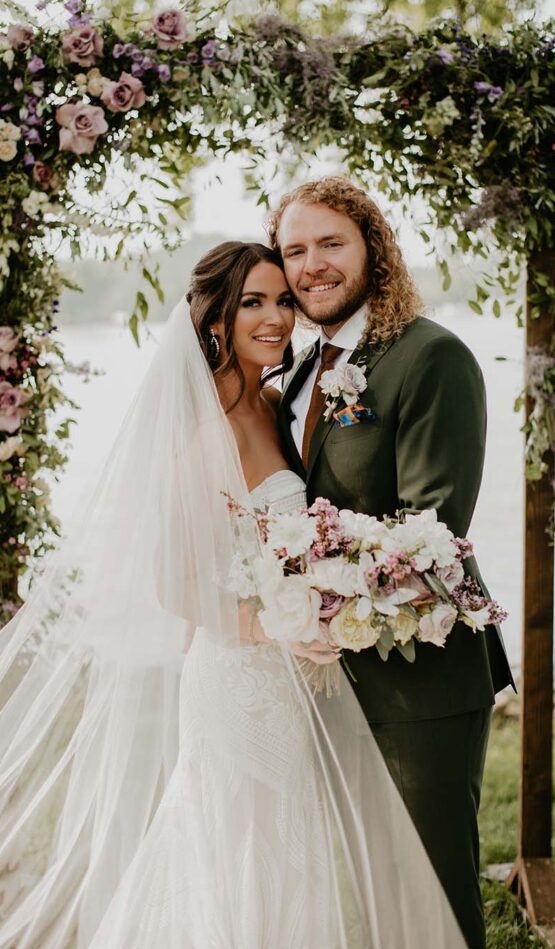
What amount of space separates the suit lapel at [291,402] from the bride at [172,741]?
36cm

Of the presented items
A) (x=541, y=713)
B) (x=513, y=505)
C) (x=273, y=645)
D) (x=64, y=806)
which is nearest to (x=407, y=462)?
(x=273, y=645)

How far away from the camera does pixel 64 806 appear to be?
104 inches

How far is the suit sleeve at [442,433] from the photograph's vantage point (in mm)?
2568

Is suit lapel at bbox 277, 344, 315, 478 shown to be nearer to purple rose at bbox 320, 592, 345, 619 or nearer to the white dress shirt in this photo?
the white dress shirt

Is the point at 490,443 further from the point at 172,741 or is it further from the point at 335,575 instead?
the point at 335,575

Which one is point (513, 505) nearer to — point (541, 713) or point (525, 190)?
point (541, 713)

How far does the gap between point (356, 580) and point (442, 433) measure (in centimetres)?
56

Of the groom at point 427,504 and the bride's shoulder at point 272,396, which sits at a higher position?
the bride's shoulder at point 272,396

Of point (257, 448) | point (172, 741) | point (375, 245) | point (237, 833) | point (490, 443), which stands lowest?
point (237, 833)

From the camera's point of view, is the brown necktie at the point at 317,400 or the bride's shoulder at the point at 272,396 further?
the bride's shoulder at the point at 272,396

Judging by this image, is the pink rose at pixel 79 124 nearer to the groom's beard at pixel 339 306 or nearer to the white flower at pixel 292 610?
the groom's beard at pixel 339 306

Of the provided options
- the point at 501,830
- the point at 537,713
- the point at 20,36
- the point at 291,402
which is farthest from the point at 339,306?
the point at 501,830

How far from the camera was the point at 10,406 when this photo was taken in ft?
10.8

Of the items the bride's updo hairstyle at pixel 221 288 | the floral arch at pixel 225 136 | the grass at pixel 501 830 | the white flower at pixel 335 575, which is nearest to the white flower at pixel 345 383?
the bride's updo hairstyle at pixel 221 288
